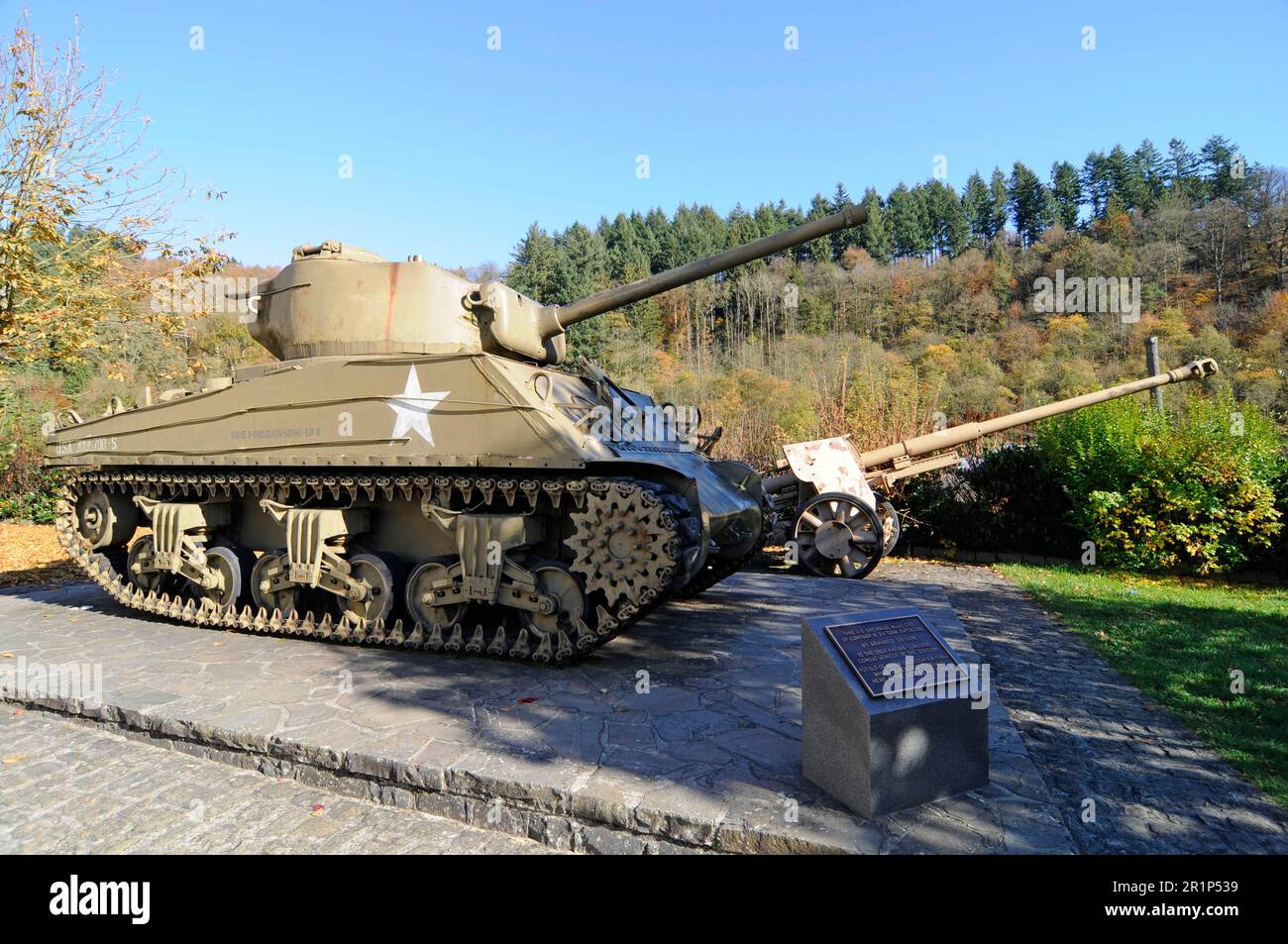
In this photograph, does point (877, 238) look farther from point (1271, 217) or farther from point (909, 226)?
point (1271, 217)

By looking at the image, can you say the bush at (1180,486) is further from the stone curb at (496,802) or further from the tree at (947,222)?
the tree at (947,222)

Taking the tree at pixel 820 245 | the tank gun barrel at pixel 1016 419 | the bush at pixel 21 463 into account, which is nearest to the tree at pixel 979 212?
the tree at pixel 820 245

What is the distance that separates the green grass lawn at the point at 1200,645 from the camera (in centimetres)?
469

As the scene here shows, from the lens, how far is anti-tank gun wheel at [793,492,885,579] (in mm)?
11113

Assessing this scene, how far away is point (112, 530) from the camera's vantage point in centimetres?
855

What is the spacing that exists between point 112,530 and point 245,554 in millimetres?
2021

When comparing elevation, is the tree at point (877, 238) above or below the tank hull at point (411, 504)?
above

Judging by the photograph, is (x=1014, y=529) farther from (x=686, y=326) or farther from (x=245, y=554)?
(x=686, y=326)

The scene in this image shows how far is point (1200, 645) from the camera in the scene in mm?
7035

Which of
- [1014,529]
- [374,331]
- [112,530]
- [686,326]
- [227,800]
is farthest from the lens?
[686,326]

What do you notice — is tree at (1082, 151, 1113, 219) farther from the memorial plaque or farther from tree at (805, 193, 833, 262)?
the memorial plaque

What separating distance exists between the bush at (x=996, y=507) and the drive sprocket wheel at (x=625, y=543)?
9.99 m

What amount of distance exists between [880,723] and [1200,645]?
5.64m
